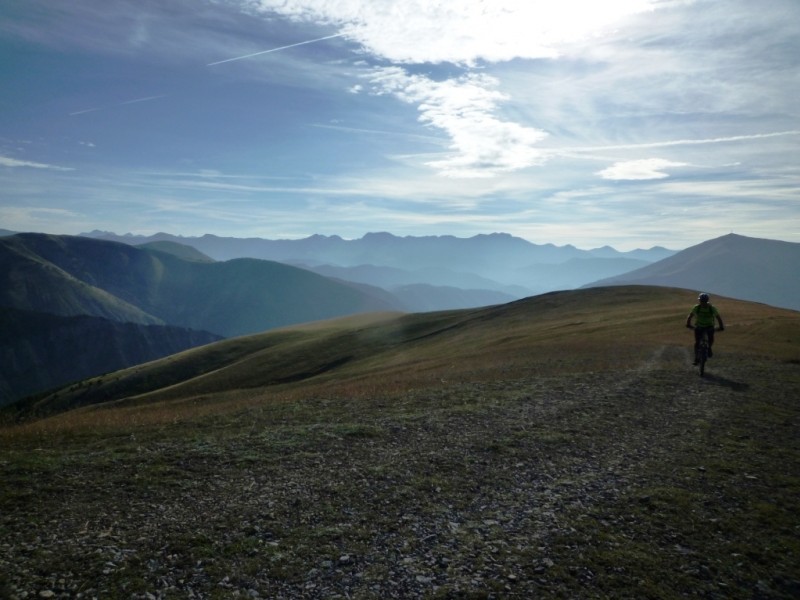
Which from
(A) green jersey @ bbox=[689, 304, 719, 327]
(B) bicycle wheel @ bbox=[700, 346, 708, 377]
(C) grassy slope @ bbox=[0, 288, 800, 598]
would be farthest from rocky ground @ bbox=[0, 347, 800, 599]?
(A) green jersey @ bbox=[689, 304, 719, 327]

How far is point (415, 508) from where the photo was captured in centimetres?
1105

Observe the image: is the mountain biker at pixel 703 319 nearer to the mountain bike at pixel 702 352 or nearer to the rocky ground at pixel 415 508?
the mountain bike at pixel 702 352

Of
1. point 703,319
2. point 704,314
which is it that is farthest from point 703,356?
point 704,314

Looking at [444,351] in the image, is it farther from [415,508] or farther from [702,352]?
[415,508]

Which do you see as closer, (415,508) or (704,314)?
(415,508)

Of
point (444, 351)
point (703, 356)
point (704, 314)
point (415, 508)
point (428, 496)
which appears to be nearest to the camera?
point (415, 508)

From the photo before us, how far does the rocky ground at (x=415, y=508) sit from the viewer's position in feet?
27.6

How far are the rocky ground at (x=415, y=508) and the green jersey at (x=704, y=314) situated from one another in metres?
9.63

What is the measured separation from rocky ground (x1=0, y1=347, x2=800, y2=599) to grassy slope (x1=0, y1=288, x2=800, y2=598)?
5cm

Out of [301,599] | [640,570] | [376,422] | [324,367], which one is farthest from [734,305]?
[301,599]

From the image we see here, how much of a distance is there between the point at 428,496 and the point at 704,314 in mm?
24186

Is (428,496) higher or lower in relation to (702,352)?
lower

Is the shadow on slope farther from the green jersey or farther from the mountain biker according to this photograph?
the green jersey

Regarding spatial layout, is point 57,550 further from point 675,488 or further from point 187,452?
point 675,488
